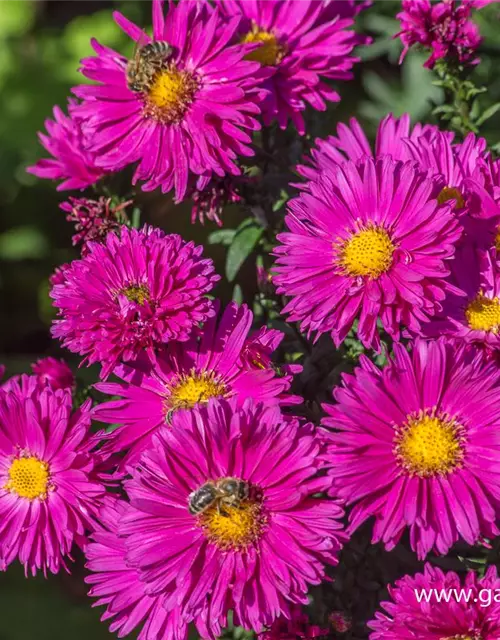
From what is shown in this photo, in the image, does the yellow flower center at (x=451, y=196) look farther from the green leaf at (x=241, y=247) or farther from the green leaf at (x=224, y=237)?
the green leaf at (x=224, y=237)

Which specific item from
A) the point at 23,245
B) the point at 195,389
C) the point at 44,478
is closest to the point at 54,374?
the point at 44,478

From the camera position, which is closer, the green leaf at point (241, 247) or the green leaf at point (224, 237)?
the green leaf at point (241, 247)

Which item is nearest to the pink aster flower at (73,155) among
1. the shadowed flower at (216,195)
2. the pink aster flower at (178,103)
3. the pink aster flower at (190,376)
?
the pink aster flower at (178,103)

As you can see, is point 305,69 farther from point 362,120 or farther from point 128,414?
point 362,120

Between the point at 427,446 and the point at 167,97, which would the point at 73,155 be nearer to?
the point at 167,97

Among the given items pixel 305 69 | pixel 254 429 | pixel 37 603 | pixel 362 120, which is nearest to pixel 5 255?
pixel 37 603

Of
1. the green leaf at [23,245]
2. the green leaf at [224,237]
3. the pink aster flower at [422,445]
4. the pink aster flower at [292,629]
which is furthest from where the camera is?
the green leaf at [23,245]
